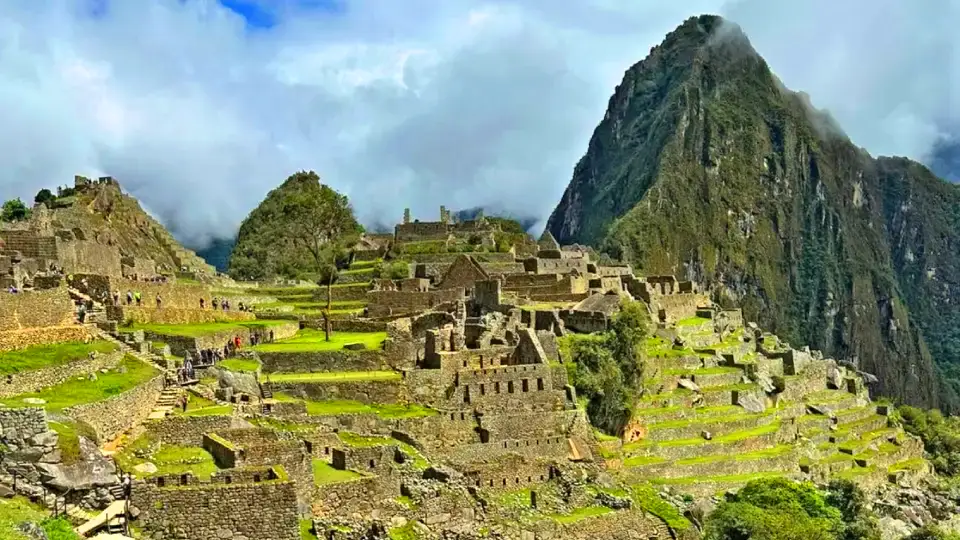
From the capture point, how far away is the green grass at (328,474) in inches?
834

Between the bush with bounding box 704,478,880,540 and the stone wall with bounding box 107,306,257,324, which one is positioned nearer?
the stone wall with bounding box 107,306,257,324

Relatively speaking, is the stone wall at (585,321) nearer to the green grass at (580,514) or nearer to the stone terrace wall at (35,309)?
the green grass at (580,514)

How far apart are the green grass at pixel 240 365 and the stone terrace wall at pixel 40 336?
3.87m

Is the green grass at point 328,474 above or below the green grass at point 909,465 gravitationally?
above

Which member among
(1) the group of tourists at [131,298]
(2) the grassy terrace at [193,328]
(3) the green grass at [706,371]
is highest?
(1) the group of tourists at [131,298]

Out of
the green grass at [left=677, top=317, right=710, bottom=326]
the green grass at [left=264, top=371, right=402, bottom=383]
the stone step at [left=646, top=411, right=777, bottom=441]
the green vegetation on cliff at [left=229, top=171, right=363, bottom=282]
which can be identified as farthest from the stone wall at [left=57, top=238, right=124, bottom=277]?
the green grass at [left=677, top=317, right=710, bottom=326]

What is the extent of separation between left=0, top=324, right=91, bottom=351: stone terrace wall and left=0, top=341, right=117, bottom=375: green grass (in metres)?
0.18

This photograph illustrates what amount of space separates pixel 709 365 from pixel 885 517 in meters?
10.0

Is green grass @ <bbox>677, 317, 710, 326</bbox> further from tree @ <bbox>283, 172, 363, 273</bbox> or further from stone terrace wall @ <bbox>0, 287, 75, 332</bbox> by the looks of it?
stone terrace wall @ <bbox>0, 287, 75, 332</bbox>

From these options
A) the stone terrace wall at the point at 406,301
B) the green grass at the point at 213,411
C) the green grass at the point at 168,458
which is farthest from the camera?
the stone terrace wall at the point at 406,301

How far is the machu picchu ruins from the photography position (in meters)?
17.6

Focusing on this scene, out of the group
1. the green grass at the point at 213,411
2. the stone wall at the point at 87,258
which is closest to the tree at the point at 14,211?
the stone wall at the point at 87,258

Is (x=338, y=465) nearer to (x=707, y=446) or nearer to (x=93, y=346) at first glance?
(x=93, y=346)

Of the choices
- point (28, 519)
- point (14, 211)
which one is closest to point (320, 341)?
point (28, 519)
